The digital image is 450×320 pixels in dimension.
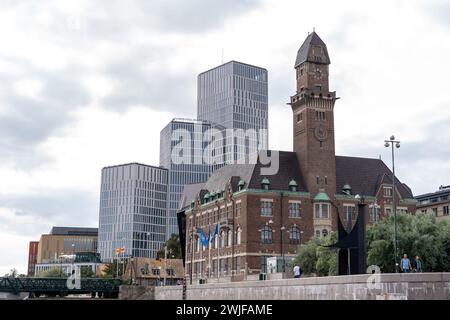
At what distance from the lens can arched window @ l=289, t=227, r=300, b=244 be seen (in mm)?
101688

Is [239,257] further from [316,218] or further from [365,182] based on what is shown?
[365,182]

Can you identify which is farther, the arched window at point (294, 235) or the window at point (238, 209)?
the window at point (238, 209)

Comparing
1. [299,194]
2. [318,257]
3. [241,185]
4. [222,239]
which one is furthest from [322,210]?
[318,257]

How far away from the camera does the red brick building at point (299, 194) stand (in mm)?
100750

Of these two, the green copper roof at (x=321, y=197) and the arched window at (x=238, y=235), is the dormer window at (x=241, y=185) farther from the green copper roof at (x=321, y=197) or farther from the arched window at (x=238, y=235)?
the green copper roof at (x=321, y=197)

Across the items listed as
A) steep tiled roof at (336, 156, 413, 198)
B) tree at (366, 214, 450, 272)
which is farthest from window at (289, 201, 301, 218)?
tree at (366, 214, 450, 272)

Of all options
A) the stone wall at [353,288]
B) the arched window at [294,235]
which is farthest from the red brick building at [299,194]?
the stone wall at [353,288]

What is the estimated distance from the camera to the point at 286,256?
99.3m

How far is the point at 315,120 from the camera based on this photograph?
107m

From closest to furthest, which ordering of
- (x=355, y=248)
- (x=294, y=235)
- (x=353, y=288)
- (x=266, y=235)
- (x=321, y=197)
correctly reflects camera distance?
(x=353, y=288), (x=355, y=248), (x=266, y=235), (x=294, y=235), (x=321, y=197)

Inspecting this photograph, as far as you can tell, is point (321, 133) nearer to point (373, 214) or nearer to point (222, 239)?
point (373, 214)

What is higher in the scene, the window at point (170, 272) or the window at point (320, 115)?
the window at point (320, 115)

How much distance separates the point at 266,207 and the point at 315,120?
17.2 metres
